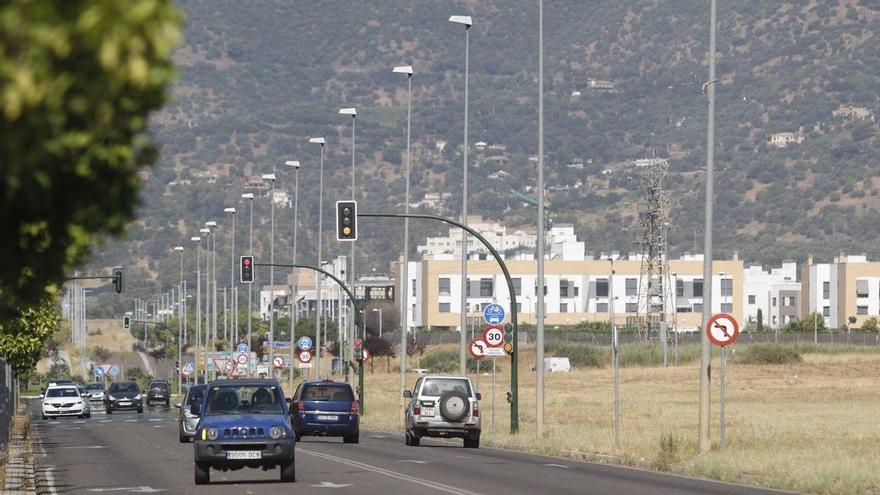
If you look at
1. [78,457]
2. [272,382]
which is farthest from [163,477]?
[78,457]

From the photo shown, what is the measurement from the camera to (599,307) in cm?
18950

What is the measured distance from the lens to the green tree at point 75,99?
264 inches

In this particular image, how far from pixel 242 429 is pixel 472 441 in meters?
19.4

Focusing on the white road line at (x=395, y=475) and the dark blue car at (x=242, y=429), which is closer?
the white road line at (x=395, y=475)

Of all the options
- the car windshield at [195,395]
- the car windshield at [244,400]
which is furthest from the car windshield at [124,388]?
the car windshield at [244,400]

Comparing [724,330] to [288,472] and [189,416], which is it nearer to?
[288,472]

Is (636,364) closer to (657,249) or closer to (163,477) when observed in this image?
(657,249)

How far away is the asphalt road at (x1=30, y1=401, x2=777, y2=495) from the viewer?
89.8ft

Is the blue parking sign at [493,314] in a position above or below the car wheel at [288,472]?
above

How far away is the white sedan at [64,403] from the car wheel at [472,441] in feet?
112

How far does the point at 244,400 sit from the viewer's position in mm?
28031

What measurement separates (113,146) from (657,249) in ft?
445

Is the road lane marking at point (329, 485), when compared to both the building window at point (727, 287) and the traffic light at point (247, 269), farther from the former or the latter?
the building window at point (727, 287)

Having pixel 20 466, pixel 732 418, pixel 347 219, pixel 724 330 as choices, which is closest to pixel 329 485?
pixel 724 330
